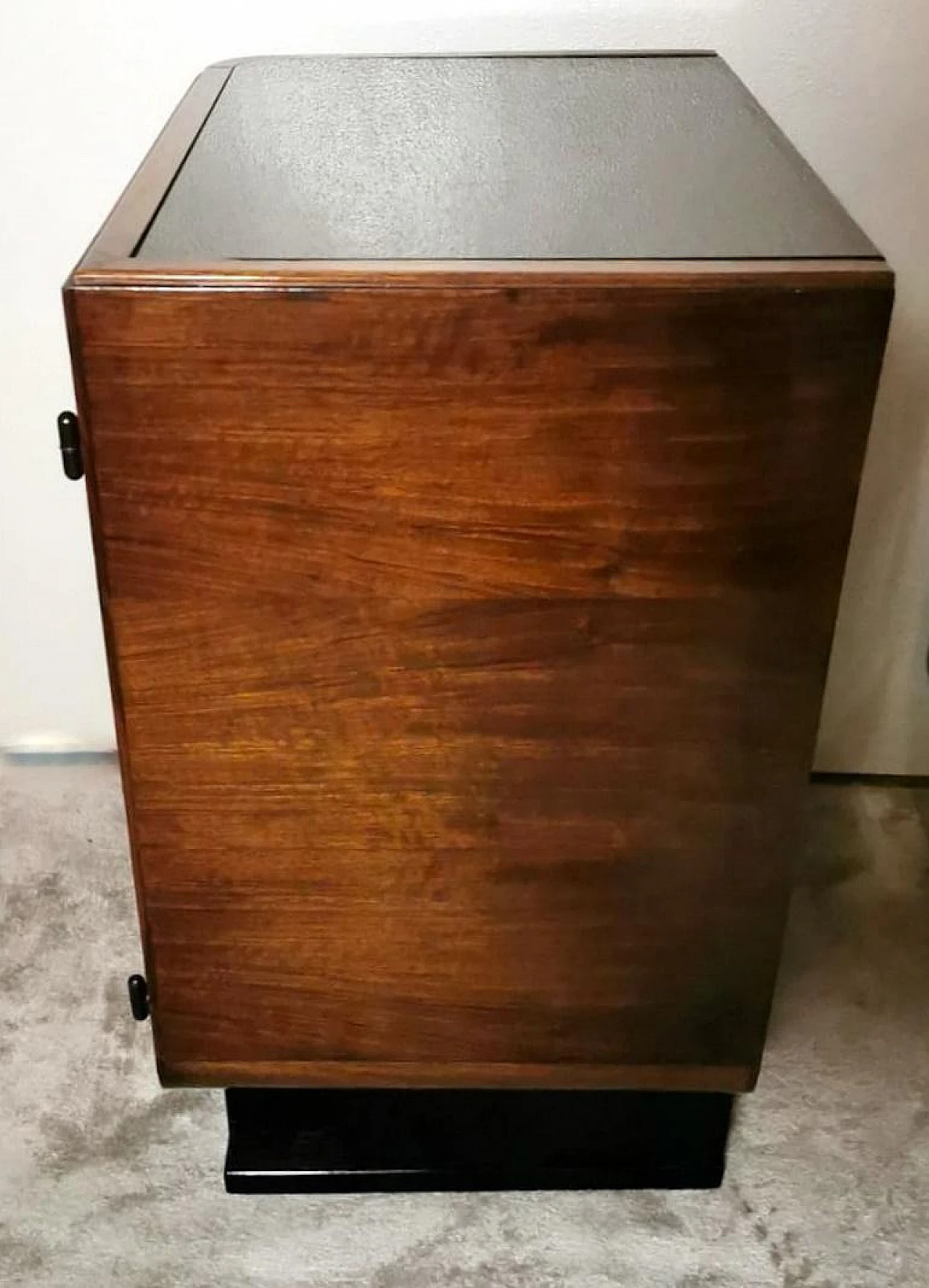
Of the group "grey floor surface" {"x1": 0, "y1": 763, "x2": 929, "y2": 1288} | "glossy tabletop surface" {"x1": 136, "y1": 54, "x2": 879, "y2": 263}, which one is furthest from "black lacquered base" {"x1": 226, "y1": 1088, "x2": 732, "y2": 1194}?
"glossy tabletop surface" {"x1": 136, "y1": 54, "x2": 879, "y2": 263}

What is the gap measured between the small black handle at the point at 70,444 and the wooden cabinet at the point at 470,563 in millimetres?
25

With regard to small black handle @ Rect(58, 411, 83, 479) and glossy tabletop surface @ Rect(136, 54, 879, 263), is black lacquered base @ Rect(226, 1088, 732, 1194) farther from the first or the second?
glossy tabletop surface @ Rect(136, 54, 879, 263)

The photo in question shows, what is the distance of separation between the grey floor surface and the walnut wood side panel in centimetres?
14

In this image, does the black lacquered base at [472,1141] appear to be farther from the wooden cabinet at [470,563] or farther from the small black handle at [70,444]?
the small black handle at [70,444]

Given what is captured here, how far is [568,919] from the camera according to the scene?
3.05 ft

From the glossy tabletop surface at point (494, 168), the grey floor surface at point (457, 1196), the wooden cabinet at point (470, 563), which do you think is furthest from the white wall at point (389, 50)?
the grey floor surface at point (457, 1196)

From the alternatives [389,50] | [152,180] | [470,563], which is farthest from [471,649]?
[389,50]

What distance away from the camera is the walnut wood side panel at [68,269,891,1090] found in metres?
0.72

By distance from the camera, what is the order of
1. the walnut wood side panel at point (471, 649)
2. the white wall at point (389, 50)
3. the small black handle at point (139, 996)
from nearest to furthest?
the walnut wood side panel at point (471, 649)
the small black handle at point (139, 996)
the white wall at point (389, 50)

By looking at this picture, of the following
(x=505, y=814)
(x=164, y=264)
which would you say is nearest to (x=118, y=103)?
(x=164, y=264)

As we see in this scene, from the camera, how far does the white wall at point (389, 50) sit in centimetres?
120

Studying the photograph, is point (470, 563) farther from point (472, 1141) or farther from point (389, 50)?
point (389, 50)

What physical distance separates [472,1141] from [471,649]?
474 millimetres

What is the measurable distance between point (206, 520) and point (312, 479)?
66mm
